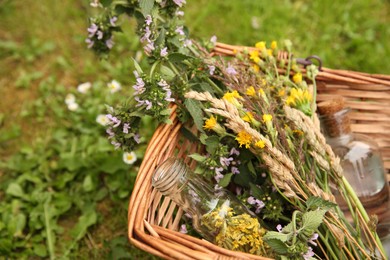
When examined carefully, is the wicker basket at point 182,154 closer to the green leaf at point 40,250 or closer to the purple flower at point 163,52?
the purple flower at point 163,52

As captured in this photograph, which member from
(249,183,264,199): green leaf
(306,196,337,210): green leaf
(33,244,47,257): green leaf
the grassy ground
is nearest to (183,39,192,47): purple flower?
(249,183,264,199): green leaf

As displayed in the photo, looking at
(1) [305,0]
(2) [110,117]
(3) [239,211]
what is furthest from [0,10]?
(3) [239,211]

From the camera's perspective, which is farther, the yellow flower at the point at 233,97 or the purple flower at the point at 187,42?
the purple flower at the point at 187,42

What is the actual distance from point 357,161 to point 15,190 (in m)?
1.08

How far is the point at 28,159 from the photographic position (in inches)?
70.7

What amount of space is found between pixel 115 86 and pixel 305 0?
3.17 ft

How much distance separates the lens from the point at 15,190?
169 cm

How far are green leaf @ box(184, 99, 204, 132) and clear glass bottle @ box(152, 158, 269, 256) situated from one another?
0.11m

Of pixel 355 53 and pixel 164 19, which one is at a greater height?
pixel 355 53

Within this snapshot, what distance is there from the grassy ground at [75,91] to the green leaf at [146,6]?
0.73m

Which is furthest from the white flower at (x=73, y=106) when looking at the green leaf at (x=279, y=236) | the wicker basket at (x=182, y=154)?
the green leaf at (x=279, y=236)

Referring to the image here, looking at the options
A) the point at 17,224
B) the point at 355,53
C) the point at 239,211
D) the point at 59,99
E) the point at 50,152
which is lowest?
the point at 17,224

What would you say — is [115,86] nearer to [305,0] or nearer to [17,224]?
[17,224]

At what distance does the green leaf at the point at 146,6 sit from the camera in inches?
42.4
